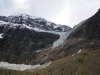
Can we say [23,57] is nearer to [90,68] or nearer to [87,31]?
[87,31]

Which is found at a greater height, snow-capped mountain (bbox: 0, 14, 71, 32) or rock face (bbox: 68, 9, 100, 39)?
snow-capped mountain (bbox: 0, 14, 71, 32)

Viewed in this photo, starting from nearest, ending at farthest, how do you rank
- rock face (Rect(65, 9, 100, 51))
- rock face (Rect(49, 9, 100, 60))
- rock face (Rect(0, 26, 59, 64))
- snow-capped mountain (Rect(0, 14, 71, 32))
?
rock face (Rect(65, 9, 100, 51)) < rock face (Rect(49, 9, 100, 60)) < rock face (Rect(0, 26, 59, 64)) < snow-capped mountain (Rect(0, 14, 71, 32))

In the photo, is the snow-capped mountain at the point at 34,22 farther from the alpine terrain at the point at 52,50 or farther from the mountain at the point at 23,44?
the alpine terrain at the point at 52,50

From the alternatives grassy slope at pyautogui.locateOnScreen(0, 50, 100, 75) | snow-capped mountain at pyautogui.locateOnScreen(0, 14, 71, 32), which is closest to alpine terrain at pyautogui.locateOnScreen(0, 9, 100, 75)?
grassy slope at pyautogui.locateOnScreen(0, 50, 100, 75)

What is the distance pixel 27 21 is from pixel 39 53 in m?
82.3

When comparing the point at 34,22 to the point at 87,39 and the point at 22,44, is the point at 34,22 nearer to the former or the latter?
the point at 22,44

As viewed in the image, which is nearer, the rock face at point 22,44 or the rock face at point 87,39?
the rock face at point 87,39

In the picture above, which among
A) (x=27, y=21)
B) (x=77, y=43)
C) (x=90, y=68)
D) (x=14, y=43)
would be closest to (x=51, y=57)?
(x=77, y=43)

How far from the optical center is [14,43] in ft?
325

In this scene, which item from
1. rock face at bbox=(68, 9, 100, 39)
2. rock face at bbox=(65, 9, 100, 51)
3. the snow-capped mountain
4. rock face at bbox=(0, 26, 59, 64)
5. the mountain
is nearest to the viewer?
rock face at bbox=(65, 9, 100, 51)

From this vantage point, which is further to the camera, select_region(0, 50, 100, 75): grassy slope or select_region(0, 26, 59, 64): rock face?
select_region(0, 26, 59, 64): rock face

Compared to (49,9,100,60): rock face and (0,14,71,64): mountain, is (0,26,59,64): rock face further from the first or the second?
(49,9,100,60): rock face

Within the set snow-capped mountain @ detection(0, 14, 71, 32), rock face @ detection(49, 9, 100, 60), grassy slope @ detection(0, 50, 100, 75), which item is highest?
snow-capped mountain @ detection(0, 14, 71, 32)

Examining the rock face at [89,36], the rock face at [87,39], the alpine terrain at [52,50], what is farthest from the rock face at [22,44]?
the rock face at [89,36]
